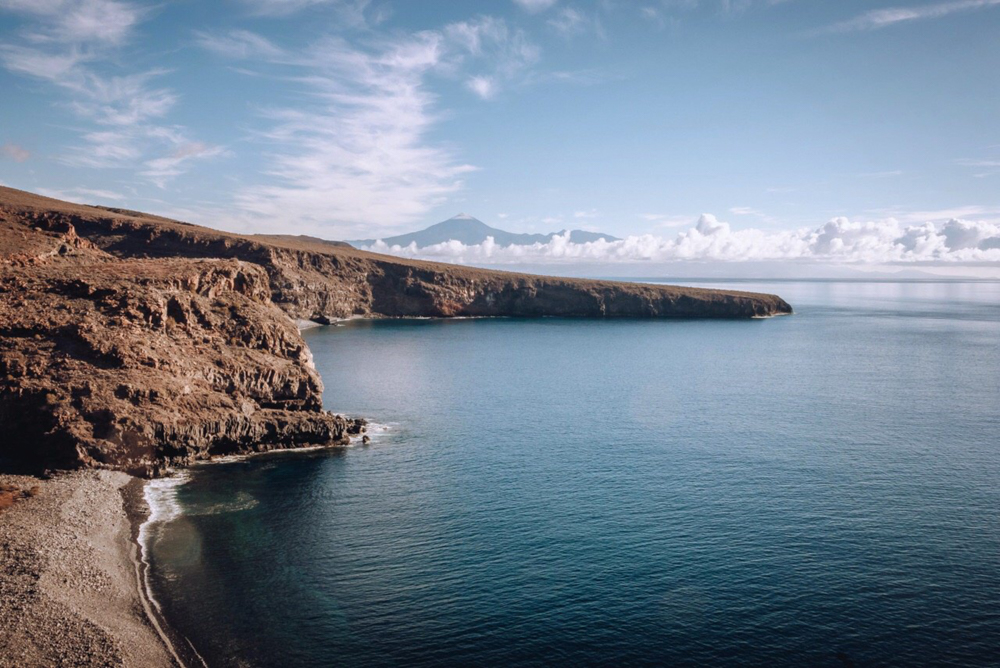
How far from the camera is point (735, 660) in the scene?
31.8m

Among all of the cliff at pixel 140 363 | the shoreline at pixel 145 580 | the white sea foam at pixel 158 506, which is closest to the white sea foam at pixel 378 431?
the cliff at pixel 140 363

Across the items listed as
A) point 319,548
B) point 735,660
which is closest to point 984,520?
point 735,660

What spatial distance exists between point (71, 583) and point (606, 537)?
3280 cm

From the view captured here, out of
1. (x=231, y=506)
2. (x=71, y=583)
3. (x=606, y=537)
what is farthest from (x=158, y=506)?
(x=606, y=537)

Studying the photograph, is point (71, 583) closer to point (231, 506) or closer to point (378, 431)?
point (231, 506)

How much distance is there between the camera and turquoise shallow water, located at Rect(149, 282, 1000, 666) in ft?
111

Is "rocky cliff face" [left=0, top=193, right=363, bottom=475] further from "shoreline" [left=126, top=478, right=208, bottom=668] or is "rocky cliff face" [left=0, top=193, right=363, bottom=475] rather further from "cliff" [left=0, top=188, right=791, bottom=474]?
"shoreline" [left=126, top=478, right=208, bottom=668]

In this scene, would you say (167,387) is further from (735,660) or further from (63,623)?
(735,660)

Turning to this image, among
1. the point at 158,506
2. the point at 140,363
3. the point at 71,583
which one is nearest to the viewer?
the point at 71,583

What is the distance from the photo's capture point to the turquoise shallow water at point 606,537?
33.7 m

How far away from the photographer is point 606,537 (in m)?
45.5

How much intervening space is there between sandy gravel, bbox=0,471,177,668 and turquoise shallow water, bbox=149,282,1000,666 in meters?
2.27

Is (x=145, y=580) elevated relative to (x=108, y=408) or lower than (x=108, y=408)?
lower

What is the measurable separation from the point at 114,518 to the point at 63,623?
1463cm
